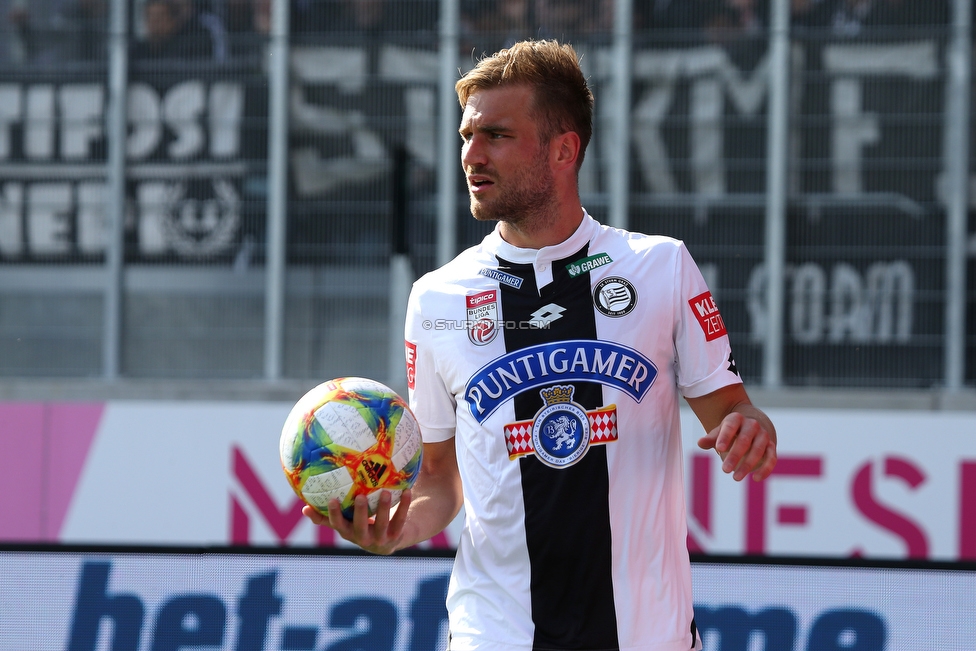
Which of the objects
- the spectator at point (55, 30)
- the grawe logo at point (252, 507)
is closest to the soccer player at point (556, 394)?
the grawe logo at point (252, 507)

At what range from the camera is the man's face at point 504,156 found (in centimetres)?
262

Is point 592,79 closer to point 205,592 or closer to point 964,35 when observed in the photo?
point 964,35

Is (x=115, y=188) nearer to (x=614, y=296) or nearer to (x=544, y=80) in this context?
(x=544, y=80)

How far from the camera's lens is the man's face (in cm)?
262

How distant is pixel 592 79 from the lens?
27.7 ft

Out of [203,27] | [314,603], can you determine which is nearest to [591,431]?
[314,603]

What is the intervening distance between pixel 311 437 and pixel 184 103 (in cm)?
645

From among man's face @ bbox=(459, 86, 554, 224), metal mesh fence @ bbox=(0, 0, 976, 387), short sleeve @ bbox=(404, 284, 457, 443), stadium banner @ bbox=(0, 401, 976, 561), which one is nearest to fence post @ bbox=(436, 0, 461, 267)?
metal mesh fence @ bbox=(0, 0, 976, 387)

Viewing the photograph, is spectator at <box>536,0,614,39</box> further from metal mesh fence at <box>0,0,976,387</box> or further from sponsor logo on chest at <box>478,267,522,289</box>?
sponsor logo on chest at <box>478,267,522,289</box>

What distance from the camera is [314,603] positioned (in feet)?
12.4

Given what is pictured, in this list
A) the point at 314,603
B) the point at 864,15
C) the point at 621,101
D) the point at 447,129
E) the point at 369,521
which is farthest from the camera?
the point at 447,129

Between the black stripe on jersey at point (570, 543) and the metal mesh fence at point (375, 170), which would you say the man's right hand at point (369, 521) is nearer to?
the black stripe on jersey at point (570, 543)

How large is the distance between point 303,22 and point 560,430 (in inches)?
264

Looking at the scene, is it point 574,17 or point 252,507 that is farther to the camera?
point 574,17
